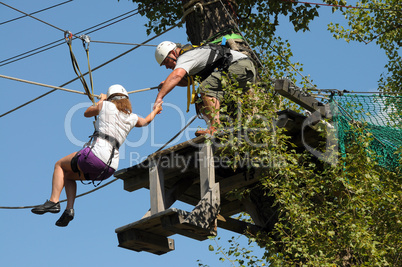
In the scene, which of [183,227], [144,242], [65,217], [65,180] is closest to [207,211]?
[183,227]

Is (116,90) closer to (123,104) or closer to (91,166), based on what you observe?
(123,104)

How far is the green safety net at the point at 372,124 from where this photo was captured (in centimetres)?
724

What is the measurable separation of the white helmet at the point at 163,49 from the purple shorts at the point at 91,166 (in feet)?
4.73

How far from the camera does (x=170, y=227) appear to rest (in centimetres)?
689

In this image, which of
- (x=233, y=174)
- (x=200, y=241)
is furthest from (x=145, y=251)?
(x=233, y=174)

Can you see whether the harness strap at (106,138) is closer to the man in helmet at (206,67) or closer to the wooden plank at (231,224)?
the man in helmet at (206,67)

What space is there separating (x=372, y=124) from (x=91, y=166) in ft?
9.51

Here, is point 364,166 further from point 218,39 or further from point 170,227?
→ point 218,39

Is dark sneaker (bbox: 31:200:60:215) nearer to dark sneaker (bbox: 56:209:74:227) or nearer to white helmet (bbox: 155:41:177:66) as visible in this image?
dark sneaker (bbox: 56:209:74:227)

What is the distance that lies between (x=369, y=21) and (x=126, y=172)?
8315 millimetres

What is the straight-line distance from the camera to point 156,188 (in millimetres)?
7320

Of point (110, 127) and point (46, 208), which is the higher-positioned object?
point (110, 127)

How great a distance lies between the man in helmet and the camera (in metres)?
7.70

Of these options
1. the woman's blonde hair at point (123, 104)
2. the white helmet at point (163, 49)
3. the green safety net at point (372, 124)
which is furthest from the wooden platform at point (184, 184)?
the white helmet at point (163, 49)
